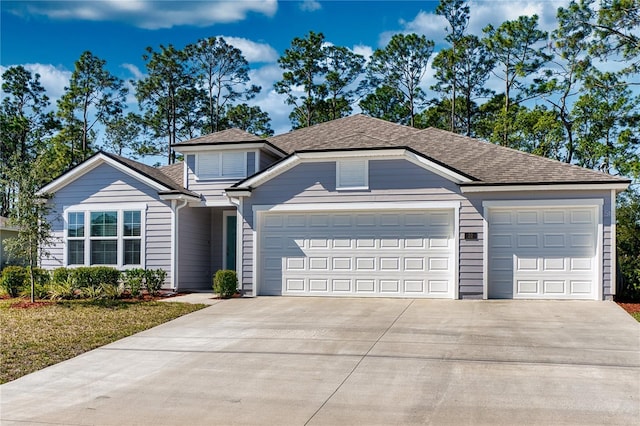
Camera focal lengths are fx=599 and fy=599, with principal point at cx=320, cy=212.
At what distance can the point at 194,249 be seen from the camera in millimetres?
17906

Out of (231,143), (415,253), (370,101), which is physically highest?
(370,101)

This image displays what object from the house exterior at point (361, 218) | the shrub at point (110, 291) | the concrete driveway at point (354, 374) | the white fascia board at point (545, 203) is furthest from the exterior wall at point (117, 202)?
the white fascia board at point (545, 203)

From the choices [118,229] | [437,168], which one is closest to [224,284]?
[118,229]

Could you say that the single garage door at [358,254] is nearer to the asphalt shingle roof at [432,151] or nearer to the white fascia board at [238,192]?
the white fascia board at [238,192]

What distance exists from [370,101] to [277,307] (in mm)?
23332

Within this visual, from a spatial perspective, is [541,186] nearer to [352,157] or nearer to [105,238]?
[352,157]

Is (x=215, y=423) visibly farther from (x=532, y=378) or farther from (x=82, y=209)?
(x=82, y=209)

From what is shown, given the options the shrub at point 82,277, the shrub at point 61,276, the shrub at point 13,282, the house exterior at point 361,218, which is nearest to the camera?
the house exterior at point 361,218

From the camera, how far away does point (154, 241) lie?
1705cm

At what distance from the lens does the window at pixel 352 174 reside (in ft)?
49.6

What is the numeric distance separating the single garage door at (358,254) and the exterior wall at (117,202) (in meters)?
3.10

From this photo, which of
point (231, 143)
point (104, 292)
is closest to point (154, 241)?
point (104, 292)

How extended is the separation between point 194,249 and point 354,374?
1090 centimetres

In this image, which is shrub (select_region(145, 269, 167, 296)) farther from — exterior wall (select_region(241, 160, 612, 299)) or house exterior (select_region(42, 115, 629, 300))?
exterior wall (select_region(241, 160, 612, 299))
